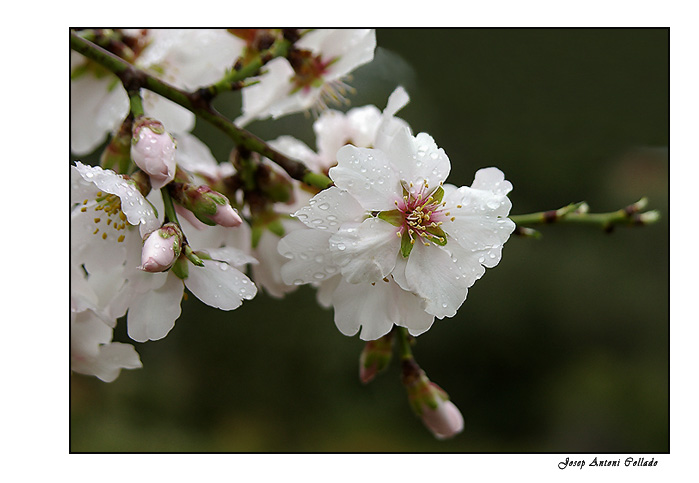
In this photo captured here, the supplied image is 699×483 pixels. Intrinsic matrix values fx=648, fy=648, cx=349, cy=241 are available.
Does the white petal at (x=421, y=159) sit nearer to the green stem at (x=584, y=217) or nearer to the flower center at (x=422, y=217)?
the flower center at (x=422, y=217)

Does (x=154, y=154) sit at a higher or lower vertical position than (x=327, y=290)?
higher

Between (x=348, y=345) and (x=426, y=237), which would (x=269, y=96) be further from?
(x=348, y=345)

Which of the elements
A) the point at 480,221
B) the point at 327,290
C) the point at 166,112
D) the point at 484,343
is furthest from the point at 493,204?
the point at 484,343

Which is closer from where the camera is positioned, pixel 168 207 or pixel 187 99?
pixel 168 207

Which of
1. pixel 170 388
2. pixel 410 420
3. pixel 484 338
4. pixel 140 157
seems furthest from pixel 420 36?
pixel 140 157

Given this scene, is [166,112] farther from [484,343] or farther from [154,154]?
[484,343]

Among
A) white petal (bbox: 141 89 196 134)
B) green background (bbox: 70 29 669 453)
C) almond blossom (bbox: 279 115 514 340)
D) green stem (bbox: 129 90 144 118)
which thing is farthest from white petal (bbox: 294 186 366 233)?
green background (bbox: 70 29 669 453)
